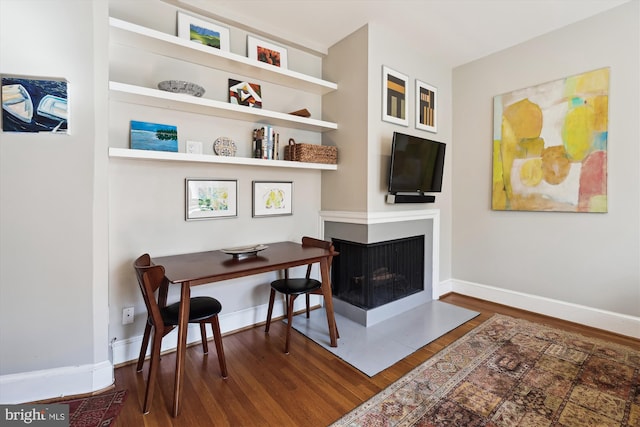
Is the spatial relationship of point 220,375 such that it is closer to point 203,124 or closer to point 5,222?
point 5,222

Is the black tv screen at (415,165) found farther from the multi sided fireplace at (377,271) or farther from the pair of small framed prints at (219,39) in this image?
the pair of small framed prints at (219,39)

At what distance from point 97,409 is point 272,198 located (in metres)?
1.89

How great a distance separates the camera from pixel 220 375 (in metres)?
1.95

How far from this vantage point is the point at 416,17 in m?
2.59

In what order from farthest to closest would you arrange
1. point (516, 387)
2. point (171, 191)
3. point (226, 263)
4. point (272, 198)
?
point (272, 198) < point (171, 191) < point (226, 263) < point (516, 387)

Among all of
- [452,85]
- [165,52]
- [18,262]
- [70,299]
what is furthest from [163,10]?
[452,85]

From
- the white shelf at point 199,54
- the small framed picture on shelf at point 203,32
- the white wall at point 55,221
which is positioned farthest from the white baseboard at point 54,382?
the small framed picture on shelf at point 203,32

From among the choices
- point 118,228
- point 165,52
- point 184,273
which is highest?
point 165,52

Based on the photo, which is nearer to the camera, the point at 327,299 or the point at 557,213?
the point at 327,299

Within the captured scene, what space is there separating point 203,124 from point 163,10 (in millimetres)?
848

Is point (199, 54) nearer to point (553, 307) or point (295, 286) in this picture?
point (295, 286)

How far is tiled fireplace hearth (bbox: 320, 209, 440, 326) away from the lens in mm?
2756

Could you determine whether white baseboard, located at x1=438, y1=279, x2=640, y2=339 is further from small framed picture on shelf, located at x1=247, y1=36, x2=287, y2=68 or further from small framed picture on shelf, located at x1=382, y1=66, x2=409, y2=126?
small framed picture on shelf, located at x1=247, y1=36, x2=287, y2=68

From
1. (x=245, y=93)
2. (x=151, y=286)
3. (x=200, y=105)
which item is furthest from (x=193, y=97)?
(x=151, y=286)
